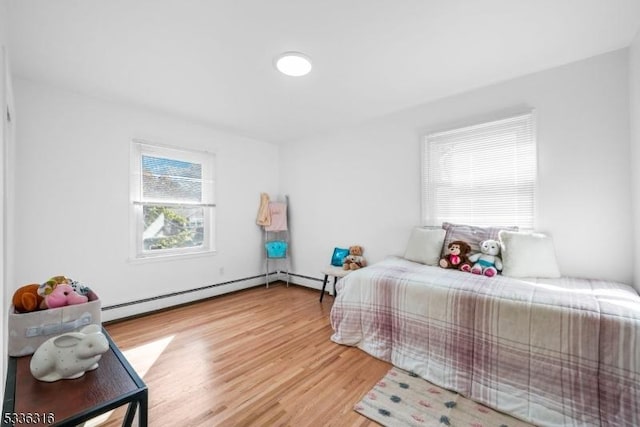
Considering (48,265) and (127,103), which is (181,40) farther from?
(48,265)

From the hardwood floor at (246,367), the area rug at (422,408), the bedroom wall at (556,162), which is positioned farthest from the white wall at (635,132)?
the hardwood floor at (246,367)

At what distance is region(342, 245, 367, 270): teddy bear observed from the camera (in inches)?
140

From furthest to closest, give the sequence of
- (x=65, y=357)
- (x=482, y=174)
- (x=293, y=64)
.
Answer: (x=482, y=174)
(x=293, y=64)
(x=65, y=357)

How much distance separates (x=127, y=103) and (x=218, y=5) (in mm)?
2064

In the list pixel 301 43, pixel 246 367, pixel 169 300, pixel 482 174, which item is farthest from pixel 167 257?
pixel 482 174

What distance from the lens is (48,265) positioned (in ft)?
8.90

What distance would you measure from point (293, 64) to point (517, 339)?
2.52m

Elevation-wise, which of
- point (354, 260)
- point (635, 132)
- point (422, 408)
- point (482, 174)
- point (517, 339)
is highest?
point (635, 132)

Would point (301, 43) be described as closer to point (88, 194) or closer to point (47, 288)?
point (47, 288)

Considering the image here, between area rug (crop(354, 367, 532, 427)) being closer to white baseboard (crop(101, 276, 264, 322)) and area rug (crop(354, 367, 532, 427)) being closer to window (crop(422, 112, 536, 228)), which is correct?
window (crop(422, 112, 536, 228))

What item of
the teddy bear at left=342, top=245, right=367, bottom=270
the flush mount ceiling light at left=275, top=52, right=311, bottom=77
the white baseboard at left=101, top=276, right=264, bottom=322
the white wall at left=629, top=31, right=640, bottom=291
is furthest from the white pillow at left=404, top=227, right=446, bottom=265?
the white baseboard at left=101, top=276, right=264, bottom=322

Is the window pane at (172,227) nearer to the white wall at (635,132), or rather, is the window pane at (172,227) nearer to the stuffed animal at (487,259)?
the stuffed animal at (487,259)

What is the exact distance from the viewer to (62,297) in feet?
4.07

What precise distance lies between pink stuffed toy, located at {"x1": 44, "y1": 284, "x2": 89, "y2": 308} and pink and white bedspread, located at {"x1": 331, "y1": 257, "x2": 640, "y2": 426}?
6.51 ft
